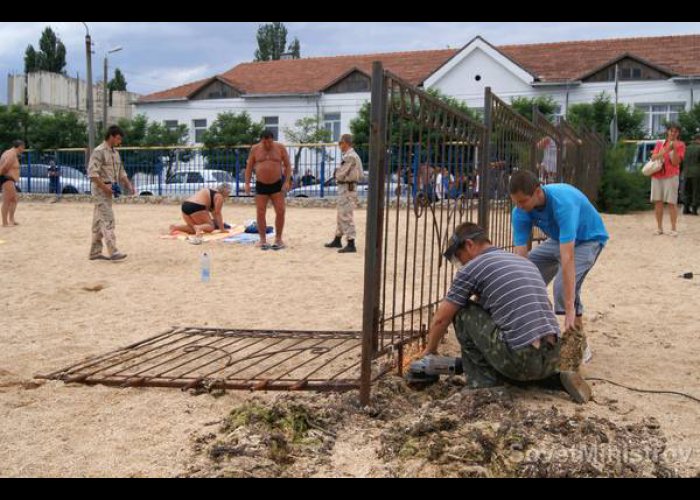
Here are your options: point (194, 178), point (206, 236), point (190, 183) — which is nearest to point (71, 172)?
point (190, 183)

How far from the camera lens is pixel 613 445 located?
3.08 metres

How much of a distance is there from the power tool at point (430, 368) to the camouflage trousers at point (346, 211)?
233 inches

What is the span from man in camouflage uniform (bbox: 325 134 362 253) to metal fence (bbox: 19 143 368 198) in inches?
354

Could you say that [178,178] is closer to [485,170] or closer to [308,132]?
[308,132]

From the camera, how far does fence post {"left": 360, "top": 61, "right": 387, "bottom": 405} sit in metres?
3.54

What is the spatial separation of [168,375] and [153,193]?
18019 mm

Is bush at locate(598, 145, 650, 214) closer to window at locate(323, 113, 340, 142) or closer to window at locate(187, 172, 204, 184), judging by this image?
window at locate(187, 172, 204, 184)

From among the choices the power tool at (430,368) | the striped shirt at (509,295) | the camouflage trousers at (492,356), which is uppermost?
the striped shirt at (509,295)

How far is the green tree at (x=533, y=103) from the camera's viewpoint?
82.9ft

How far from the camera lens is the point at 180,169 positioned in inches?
833

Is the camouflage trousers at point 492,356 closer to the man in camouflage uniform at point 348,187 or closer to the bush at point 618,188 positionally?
the man in camouflage uniform at point 348,187

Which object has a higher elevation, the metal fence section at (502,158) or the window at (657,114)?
the window at (657,114)

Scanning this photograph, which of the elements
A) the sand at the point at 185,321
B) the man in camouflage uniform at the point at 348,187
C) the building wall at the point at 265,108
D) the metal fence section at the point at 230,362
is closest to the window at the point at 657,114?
the building wall at the point at 265,108

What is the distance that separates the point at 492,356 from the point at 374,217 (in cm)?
93
